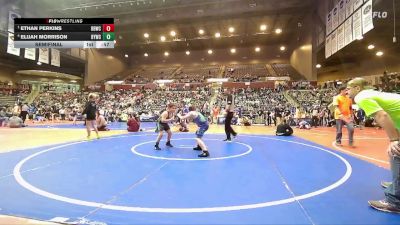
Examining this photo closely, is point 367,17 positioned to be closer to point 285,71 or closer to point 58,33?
point 58,33

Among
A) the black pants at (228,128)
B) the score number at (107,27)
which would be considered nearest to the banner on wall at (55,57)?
the score number at (107,27)

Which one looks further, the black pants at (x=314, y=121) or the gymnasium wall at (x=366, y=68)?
the gymnasium wall at (x=366, y=68)

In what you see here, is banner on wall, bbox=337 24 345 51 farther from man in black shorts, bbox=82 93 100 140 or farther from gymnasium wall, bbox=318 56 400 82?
gymnasium wall, bbox=318 56 400 82

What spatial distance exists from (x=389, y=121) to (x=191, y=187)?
269cm

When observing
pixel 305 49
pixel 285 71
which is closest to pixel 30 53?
A: pixel 305 49

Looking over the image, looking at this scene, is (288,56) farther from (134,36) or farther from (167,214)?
(167,214)

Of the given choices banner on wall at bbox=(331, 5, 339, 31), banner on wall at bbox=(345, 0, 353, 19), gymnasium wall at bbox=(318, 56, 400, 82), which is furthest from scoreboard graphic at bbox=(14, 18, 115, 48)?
gymnasium wall at bbox=(318, 56, 400, 82)

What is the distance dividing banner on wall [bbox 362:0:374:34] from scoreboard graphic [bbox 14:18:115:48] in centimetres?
1025

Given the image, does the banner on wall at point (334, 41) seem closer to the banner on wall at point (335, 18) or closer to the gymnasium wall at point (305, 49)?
the banner on wall at point (335, 18)

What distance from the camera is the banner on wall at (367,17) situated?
1108 centimetres

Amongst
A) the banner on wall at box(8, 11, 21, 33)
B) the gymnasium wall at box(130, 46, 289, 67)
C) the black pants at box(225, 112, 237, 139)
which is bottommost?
the black pants at box(225, 112, 237, 139)

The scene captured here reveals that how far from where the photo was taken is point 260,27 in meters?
28.4

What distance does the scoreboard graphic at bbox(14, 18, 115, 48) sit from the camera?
29.2ft

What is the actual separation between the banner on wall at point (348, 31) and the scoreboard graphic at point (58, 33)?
11.3 meters
